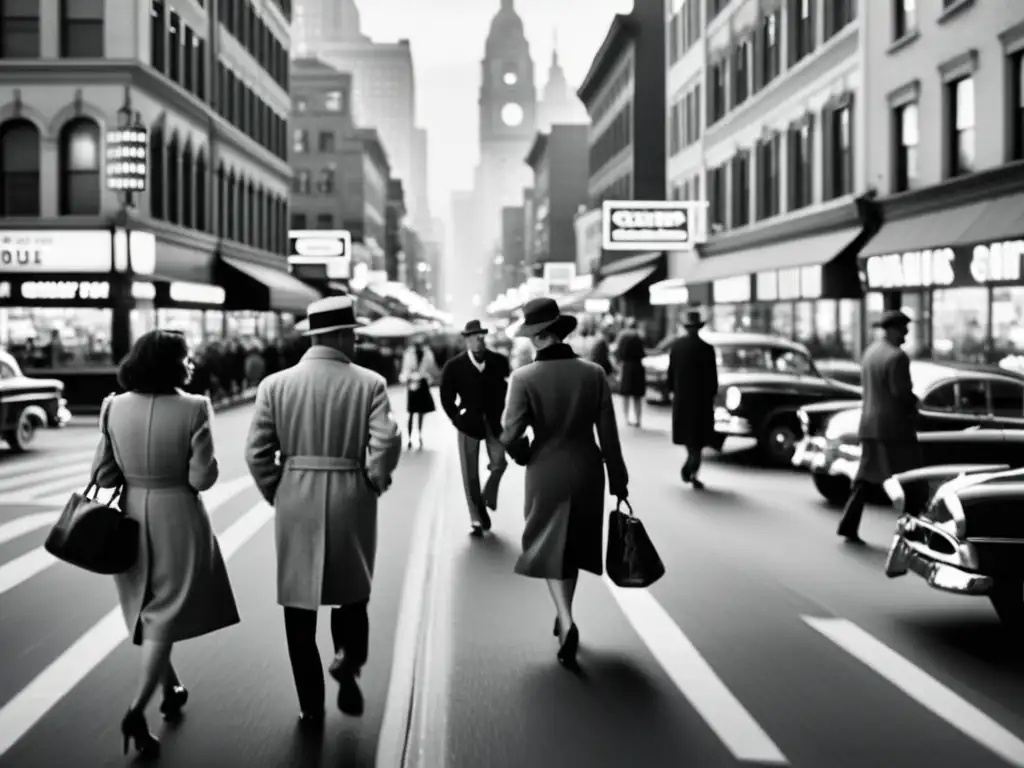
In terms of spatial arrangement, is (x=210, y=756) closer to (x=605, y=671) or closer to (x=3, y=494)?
(x=605, y=671)

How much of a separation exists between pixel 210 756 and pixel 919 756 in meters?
2.94

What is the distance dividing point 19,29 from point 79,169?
13.1 ft

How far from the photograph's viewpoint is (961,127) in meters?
25.6

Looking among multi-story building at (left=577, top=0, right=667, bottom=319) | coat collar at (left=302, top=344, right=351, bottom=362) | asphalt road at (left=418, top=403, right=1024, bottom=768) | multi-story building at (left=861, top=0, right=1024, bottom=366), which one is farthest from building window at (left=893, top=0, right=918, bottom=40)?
multi-story building at (left=577, top=0, right=667, bottom=319)

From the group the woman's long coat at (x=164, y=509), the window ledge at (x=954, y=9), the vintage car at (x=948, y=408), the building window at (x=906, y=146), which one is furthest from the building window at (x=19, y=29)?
the woman's long coat at (x=164, y=509)

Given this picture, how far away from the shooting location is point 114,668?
24.0 ft

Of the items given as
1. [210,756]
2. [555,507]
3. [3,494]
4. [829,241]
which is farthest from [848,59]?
[210,756]

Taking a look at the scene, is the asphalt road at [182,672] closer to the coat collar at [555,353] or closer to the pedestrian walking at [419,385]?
the coat collar at [555,353]

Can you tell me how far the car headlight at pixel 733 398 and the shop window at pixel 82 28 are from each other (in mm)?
23326

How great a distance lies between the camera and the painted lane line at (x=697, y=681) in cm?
581

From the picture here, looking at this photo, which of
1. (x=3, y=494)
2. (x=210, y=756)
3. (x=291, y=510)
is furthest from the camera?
(x=3, y=494)

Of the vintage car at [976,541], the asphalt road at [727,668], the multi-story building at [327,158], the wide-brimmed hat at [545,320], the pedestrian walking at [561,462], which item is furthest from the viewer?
the multi-story building at [327,158]

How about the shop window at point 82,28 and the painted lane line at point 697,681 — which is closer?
the painted lane line at point 697,681

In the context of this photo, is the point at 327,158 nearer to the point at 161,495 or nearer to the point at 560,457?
the point at 560,457
